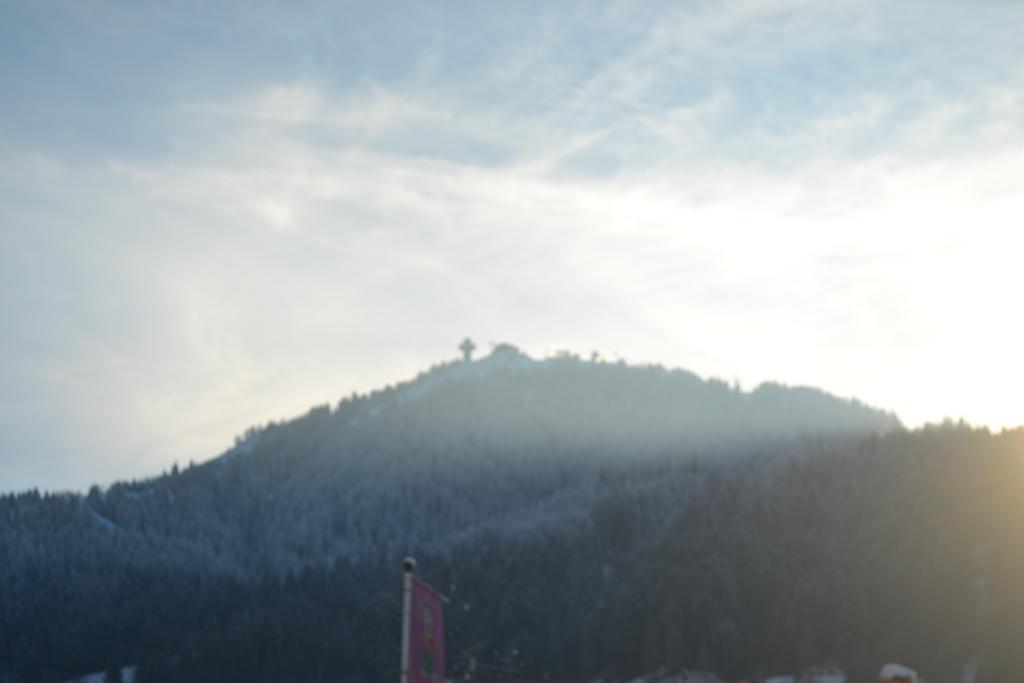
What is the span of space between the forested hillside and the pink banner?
223ft

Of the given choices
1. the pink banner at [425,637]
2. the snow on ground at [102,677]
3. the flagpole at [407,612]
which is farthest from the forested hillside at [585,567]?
the flagpole at [407,612]

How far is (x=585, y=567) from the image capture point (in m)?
135

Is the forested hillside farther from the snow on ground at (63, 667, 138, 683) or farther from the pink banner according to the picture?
the pink banner

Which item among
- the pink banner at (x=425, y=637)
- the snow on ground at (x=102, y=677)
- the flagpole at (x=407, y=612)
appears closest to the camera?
the flagpole at (x=407, y=612)

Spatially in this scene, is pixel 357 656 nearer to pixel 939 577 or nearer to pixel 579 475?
pixel 939 577

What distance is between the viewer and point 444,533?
570 feet

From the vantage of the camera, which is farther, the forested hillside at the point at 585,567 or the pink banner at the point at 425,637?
the forested hillside at the point at 585,567

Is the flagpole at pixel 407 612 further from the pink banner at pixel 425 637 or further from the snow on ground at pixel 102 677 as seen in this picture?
the snow on ground at pixel 102 677

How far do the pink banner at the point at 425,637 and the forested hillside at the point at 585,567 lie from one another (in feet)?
223

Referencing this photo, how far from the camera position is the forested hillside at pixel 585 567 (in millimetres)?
110000

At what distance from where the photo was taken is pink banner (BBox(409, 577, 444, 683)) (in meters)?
34.7

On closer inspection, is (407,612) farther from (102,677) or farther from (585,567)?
(102,677)

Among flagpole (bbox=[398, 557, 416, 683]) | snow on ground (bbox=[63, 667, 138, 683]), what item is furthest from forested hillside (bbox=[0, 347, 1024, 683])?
flagpole (bbox=[398, 557, 416, 683])

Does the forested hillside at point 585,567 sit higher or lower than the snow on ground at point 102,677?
higher
